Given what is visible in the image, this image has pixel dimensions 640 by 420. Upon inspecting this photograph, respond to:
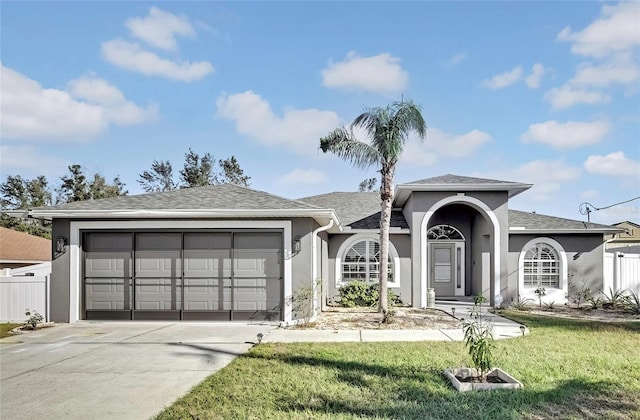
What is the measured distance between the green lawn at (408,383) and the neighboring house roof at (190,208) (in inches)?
138

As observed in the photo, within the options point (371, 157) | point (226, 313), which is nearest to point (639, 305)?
point (371, 157)

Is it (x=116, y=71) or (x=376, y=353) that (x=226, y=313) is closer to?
(x=376, y=353)

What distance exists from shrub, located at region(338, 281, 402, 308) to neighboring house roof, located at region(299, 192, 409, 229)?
6.76ft

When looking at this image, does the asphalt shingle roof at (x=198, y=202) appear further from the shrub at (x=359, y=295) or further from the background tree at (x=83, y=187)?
the background tree at (x=83, y=187)

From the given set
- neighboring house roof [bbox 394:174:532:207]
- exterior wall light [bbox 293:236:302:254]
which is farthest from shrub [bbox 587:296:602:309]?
exterior wall light [bbox 293:236:302:254]

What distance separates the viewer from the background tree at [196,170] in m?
42.1

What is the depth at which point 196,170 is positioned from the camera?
42375 millimetres

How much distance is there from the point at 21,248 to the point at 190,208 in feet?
54.5

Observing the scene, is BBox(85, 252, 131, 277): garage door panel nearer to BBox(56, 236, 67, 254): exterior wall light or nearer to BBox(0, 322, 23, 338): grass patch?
BBox(56, 236, 67, 254): exterior wall light

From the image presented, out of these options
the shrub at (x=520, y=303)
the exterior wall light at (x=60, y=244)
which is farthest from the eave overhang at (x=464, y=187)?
the exterior wall light at (x=60, y=244)

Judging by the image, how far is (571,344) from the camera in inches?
324

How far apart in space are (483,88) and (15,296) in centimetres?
1548

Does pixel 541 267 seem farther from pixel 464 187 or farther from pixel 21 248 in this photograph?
pixel 21 248

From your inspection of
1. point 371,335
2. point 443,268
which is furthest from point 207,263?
point 443,268
